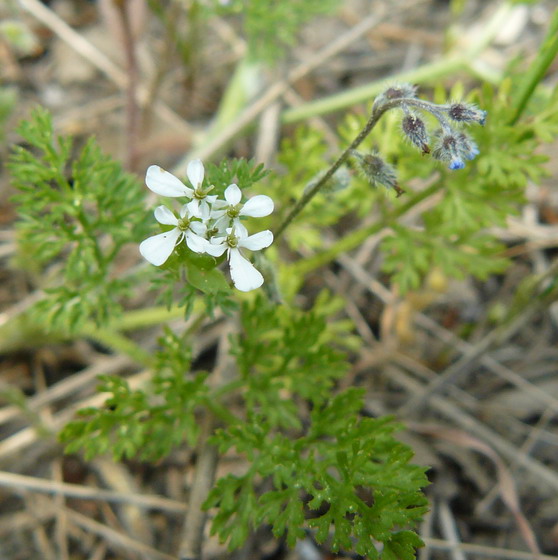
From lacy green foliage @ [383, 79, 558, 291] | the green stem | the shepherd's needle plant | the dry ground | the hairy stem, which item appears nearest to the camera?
the shepherd's needle plant

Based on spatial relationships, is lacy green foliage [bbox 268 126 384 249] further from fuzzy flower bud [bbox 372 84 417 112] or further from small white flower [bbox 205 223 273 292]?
small white flower [bbox 205 223 273 292]

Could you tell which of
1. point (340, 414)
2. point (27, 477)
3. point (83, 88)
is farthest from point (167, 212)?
point (83, 88)

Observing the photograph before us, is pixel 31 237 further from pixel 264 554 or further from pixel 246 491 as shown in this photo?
pixel 264 554

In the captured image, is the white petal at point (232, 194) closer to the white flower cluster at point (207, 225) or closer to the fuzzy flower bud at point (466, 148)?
the white flower cluster at point (207, 225)

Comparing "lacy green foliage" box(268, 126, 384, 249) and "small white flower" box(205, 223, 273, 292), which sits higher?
"lacy green foliage" box(268, 126, 384, 249)

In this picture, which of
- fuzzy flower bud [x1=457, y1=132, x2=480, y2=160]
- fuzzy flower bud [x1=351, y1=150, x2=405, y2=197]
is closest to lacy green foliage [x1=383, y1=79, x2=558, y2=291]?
fuzzy flower bud [x1=457, y1=132, x2=480, y2=160]

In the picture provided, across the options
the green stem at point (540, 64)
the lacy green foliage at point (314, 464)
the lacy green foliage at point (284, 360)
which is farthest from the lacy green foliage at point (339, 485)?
the green stem at point (540, 64)

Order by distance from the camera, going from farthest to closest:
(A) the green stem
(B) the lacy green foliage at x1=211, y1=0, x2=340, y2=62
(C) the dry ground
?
(B) the lacy green foliage at x1=211, y1=0, x2=340, y2=62 < (C) the dry ground < (A) the green stem
